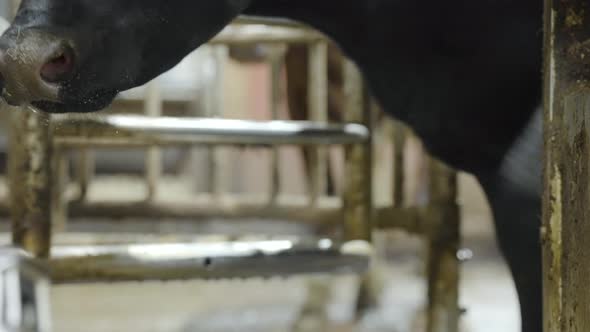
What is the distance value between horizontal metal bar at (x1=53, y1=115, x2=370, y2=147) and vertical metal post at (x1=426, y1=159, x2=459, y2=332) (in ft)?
0.62

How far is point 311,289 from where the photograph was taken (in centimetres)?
179

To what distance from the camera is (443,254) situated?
4.20 feet

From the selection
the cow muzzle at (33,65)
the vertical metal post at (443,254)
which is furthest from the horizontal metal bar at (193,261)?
the cow muzzle at (33,65)

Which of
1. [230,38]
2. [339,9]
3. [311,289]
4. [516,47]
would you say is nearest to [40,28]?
[339,9]

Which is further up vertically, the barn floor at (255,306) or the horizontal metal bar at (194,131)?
the horizontal metal bar at (194,131)

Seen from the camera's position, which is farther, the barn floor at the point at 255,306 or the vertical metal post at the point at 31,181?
the barn floor at the point at 255,306

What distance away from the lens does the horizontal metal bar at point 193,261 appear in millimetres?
948

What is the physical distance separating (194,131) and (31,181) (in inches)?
9.5

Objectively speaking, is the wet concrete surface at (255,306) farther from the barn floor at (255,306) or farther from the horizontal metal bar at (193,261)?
the horizontal metal bar at (193,261)

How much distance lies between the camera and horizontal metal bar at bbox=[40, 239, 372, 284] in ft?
3.11

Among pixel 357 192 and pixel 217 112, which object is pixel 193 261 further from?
pixel 217 112

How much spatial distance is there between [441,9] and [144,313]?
1251 mm

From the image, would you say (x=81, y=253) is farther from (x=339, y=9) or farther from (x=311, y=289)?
(x=311, y=289)

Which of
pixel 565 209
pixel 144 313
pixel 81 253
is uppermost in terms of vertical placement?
pixel 565 209
